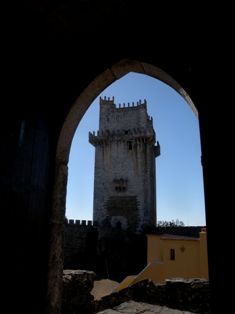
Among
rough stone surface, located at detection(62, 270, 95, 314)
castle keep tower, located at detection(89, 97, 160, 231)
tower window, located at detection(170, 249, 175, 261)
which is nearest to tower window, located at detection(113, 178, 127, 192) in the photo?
castle keep tower, located at detection(89, 97, 160, 231)

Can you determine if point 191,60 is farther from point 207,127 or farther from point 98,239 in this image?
point 98,239

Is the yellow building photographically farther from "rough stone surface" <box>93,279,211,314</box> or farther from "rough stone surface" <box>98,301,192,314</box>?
"rough stone surface" <box>98,301,192,314</box>

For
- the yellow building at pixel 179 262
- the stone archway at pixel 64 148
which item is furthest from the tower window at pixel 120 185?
the stone archway at pixel 64 148

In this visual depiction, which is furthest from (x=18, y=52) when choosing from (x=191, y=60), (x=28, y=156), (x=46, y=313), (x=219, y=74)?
(x=46, y=313)

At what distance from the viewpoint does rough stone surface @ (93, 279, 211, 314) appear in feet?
15.9

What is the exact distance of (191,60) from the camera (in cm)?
195

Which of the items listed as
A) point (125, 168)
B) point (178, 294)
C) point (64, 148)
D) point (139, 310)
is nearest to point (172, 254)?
point (178, 294)

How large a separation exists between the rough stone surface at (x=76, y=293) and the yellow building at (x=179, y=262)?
19.6 ft

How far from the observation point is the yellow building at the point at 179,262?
10297mm

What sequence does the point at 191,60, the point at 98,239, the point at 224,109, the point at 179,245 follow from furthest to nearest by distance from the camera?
1. the point at 98,239
2. the point at 179,245
3. the point at 191,60
4. the point at 224,109

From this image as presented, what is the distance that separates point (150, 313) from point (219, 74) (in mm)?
2263

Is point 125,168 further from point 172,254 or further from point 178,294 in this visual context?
point 178,294

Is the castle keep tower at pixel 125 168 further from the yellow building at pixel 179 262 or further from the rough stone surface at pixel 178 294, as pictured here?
the rough stone surface at pixel 178 294

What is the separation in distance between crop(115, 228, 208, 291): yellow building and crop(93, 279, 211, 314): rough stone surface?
4.02 meters
